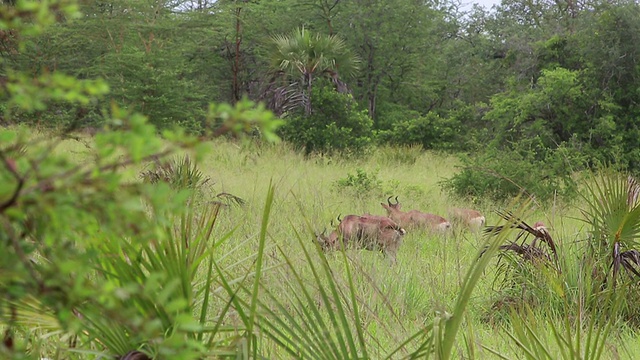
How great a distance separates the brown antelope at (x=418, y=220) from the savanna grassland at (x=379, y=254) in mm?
114

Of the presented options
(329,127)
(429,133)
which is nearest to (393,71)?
(429,133)

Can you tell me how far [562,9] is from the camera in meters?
21.8

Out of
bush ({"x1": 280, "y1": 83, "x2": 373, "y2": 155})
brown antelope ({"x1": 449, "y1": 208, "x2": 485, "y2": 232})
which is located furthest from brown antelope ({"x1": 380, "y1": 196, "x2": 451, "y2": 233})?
bush ({"x1": 280, "y1": 83, "x2": 373, "y2": 155})

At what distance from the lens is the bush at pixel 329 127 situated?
1399cm

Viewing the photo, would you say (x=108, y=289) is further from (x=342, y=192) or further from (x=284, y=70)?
(x=284, y=70)

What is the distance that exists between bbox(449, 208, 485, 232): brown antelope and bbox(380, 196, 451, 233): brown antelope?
0.37 metres

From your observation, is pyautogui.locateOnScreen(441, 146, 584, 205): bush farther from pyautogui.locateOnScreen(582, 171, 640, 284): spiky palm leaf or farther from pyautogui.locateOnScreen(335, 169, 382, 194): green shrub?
pyautogui.locateOnScreen(582, 171, 640, 284): spiky palm leaf

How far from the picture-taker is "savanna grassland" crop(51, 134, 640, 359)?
2.67 metres

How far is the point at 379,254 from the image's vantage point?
4.80 metres

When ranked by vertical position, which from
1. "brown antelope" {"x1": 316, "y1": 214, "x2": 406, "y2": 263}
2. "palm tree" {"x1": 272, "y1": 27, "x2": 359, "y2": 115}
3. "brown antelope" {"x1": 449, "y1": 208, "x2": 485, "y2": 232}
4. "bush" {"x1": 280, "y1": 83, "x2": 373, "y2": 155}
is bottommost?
"bush" {"x1": 280, "y1": 83, "x2": 373, "y2": 155}

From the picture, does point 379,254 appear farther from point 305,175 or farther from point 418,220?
point 305,175

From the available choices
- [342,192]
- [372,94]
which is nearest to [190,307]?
[342,192]

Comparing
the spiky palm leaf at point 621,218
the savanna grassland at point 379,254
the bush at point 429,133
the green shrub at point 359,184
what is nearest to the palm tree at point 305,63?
the savanna grassland at point 379,254

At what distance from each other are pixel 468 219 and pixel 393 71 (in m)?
14.8
